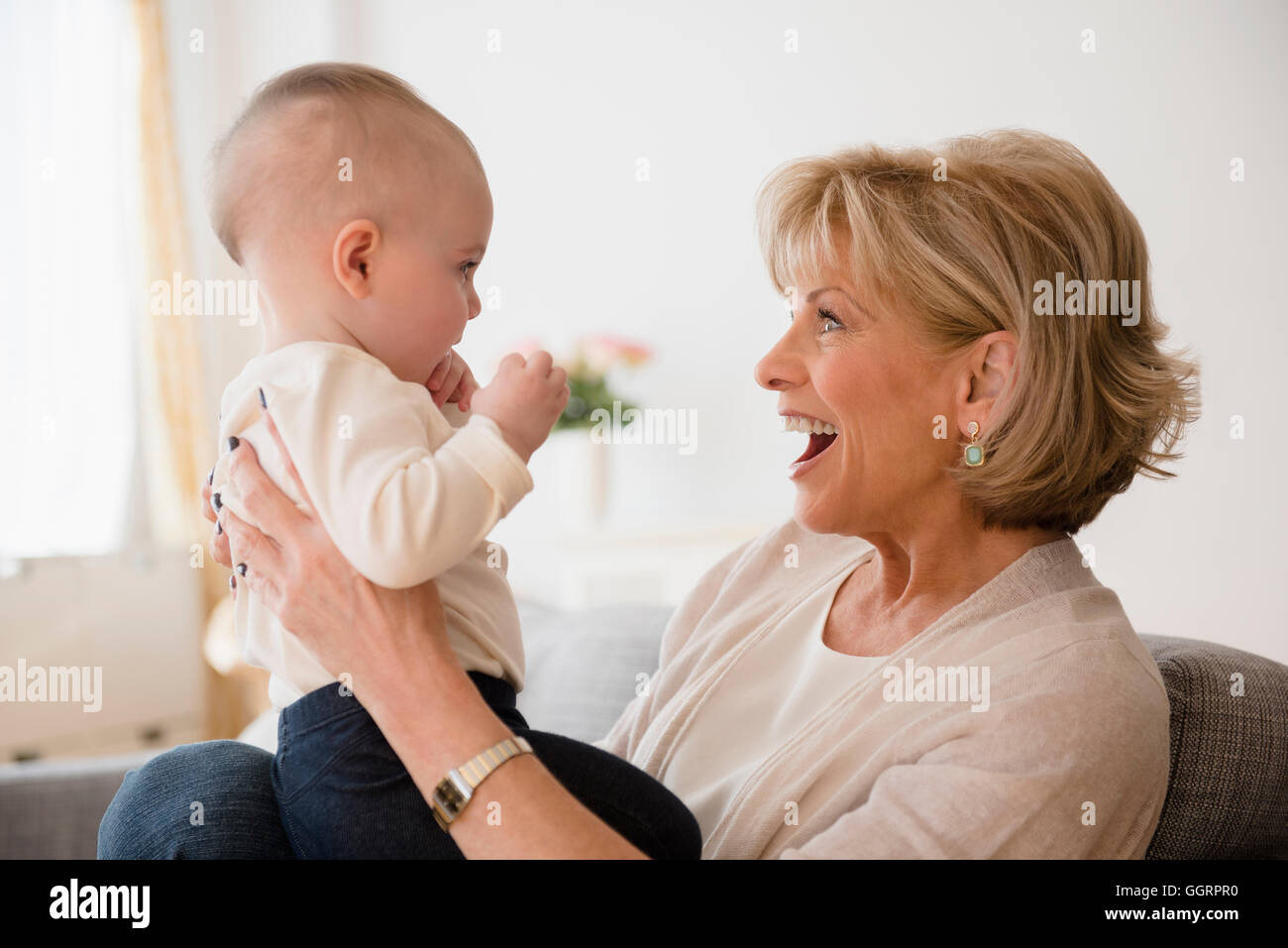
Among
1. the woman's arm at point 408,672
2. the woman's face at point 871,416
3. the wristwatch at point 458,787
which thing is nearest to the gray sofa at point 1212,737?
the woman's face at point 871,416

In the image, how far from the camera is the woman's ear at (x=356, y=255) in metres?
1.01

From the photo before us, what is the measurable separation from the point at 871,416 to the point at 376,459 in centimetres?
64

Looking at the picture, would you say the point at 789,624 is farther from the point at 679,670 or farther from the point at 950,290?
the point at 950,290

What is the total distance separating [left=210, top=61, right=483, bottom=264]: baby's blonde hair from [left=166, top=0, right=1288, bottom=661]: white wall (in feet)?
7.04

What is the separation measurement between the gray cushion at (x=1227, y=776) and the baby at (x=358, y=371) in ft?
2.28

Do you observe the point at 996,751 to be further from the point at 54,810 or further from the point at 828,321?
the point at 54,810

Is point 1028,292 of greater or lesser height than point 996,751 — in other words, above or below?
above

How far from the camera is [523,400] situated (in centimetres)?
103

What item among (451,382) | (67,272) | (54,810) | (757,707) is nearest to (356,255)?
(451,382)

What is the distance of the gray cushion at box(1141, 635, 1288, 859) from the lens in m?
1.13

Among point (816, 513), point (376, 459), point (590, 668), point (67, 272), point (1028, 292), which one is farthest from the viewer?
point (67, 272)

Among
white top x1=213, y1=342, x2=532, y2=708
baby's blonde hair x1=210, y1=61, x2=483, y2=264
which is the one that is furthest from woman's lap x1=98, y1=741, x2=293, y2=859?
baby's blonde hair x1=210, y1=61, x2=483, y2=264

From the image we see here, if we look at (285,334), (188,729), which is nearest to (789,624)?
(285,334)

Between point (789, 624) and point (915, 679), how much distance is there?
271mm
